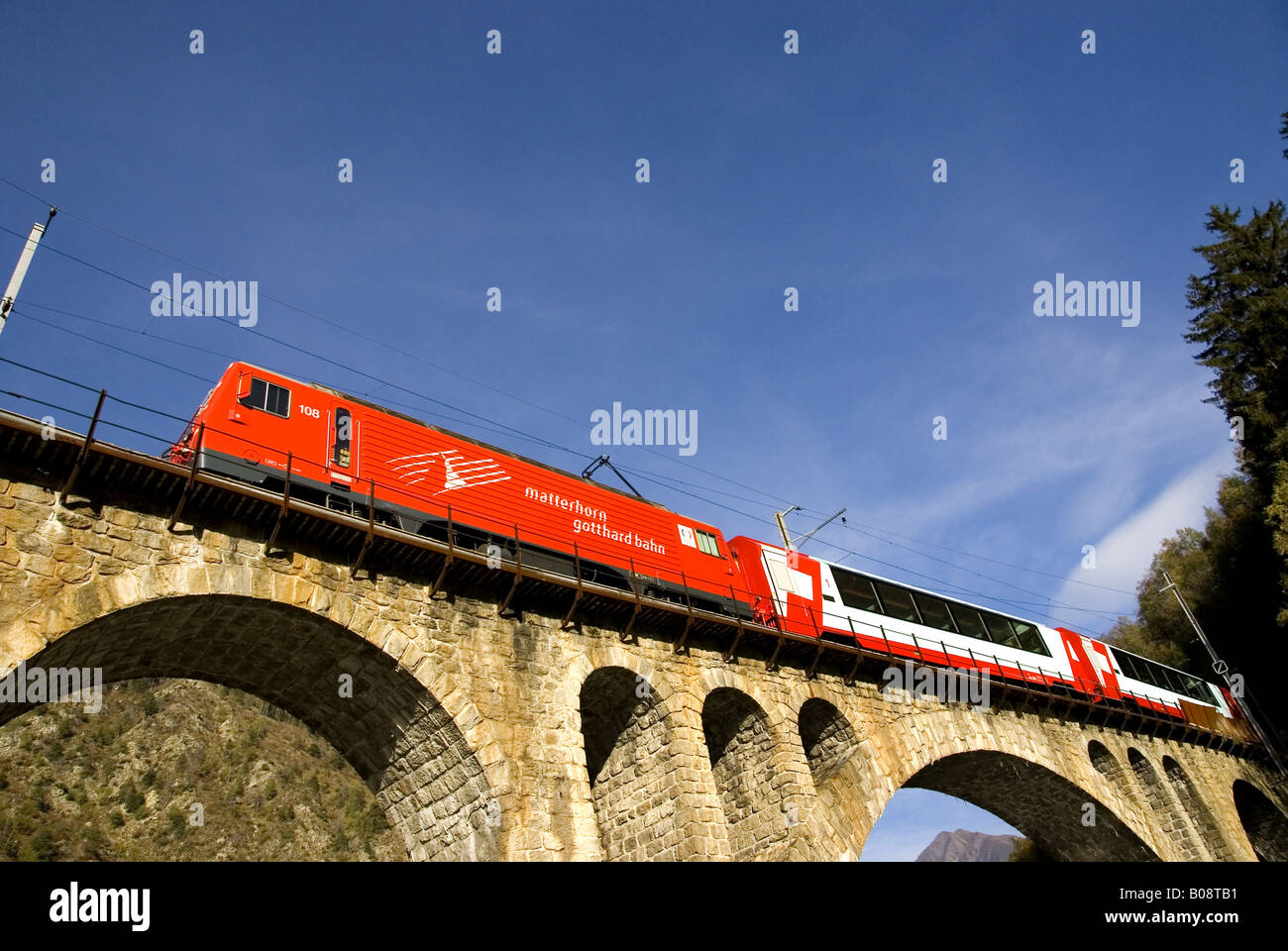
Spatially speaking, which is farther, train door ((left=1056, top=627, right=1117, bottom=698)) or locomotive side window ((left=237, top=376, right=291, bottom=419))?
train door ((left=1056, top=627, right=1117, bottom=698))

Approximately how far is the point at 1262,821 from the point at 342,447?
39135 millimetres

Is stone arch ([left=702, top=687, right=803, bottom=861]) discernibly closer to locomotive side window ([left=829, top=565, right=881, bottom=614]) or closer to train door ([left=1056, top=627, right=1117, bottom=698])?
locomotive side window ([left=829, top=565, right=881, bottom=614])

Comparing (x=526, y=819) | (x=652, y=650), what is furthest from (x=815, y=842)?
(x=526, y=819)

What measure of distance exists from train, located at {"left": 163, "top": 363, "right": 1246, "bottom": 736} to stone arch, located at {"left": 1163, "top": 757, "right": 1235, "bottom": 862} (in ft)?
10.6

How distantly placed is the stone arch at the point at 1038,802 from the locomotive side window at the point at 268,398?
18212 mm

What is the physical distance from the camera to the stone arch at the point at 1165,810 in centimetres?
2567

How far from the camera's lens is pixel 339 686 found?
40.8 feet

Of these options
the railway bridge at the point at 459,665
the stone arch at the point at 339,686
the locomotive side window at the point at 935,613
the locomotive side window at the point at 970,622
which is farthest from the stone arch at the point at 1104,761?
the stone arch at the point at 339,686

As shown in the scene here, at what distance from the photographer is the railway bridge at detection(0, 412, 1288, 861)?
391 inches

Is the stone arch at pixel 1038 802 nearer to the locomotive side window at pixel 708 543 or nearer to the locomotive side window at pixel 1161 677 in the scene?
the locomotive side window at pixel 1161 677
